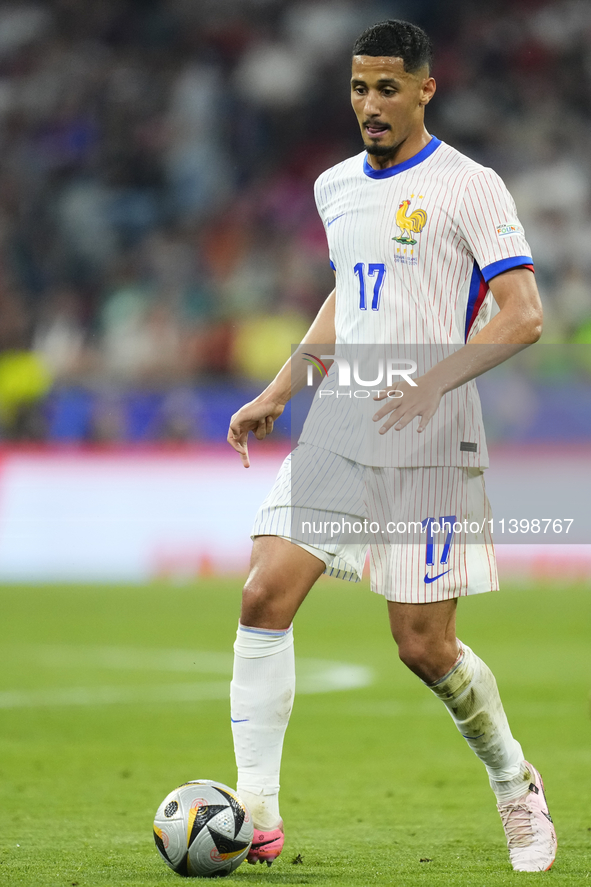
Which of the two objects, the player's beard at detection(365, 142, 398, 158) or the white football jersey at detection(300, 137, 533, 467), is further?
the player's beard at detection(365, 142, 398, 158)

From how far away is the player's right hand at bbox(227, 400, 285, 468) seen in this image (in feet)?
13.1

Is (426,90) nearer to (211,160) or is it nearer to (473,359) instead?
(473,359)

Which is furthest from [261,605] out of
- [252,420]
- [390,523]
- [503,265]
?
[503,265]

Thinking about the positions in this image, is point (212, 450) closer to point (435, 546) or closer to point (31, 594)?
point (31, 594)

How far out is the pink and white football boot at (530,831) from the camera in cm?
379

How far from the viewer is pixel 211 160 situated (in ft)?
58.2

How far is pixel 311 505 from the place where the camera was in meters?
3.76

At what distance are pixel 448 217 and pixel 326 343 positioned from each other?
578 millimetres

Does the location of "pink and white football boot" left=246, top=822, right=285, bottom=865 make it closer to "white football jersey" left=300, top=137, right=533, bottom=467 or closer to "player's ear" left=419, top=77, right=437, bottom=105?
"white football jersey" left=300, top=137, right=533, bottom=467

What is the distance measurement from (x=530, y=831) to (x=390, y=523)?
97 cm

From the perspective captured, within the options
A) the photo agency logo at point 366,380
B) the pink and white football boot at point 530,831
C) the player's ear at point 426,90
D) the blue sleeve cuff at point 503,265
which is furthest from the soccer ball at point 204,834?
the player's ear at point 426,90

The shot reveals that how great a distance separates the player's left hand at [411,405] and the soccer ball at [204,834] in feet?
3.54

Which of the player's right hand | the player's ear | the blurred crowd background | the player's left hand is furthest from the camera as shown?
the blurred crowd background

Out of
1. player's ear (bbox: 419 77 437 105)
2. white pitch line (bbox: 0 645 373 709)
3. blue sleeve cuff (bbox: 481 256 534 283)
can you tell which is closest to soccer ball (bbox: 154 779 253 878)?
blue sleeve cuff (bbox: 481 256 534 283)
